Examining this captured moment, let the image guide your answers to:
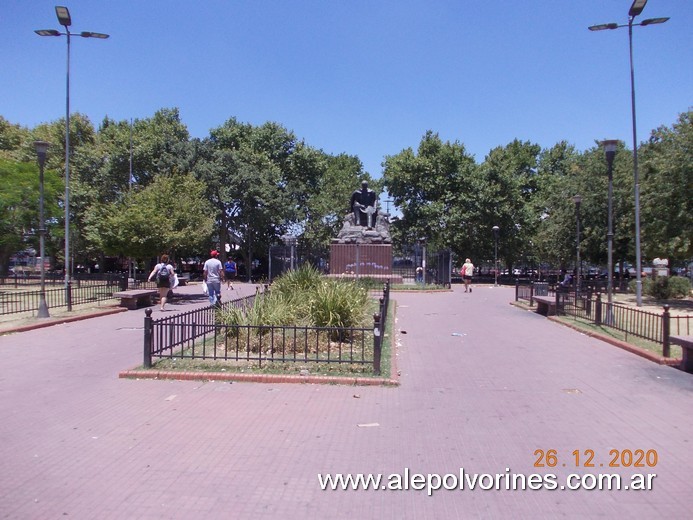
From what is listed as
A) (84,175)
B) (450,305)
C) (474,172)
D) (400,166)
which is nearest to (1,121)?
(84,175)

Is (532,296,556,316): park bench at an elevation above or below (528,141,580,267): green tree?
below

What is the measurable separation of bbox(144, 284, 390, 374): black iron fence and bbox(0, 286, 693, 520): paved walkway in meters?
0.71

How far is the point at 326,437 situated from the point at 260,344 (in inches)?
129

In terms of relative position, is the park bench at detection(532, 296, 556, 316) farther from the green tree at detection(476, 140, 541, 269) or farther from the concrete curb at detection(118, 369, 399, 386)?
the green tree at detection(476, 140, 541, 269)

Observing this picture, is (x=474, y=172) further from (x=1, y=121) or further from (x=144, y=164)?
(x=1, y=121)

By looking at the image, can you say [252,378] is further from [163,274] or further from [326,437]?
[163,274]

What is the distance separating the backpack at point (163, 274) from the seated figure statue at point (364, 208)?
16.0 m

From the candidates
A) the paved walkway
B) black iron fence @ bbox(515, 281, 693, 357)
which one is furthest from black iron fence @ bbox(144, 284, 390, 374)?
black iron fence @ bbox(515, 281, 693, 357)

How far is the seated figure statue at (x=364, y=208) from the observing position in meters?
31.7

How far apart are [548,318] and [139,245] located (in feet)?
47.9

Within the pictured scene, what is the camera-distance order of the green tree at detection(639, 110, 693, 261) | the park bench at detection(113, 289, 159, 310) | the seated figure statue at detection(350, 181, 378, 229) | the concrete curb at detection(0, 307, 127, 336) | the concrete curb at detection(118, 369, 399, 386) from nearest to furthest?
1. the concrete curb at detection(118, 369, 399, 386)
2. the concrete curb at detection(0, 307, 127, 336)
3. the park bench at detection(113, 289, 159, 310)
4. the green tree at detection(639, 110, 693, 261)
5. the seated figure statue at detection(350, 181, 378, 229)

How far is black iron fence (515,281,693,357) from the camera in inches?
388

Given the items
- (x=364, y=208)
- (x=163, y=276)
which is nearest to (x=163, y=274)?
(x=163, y=276)

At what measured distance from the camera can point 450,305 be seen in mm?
20547
